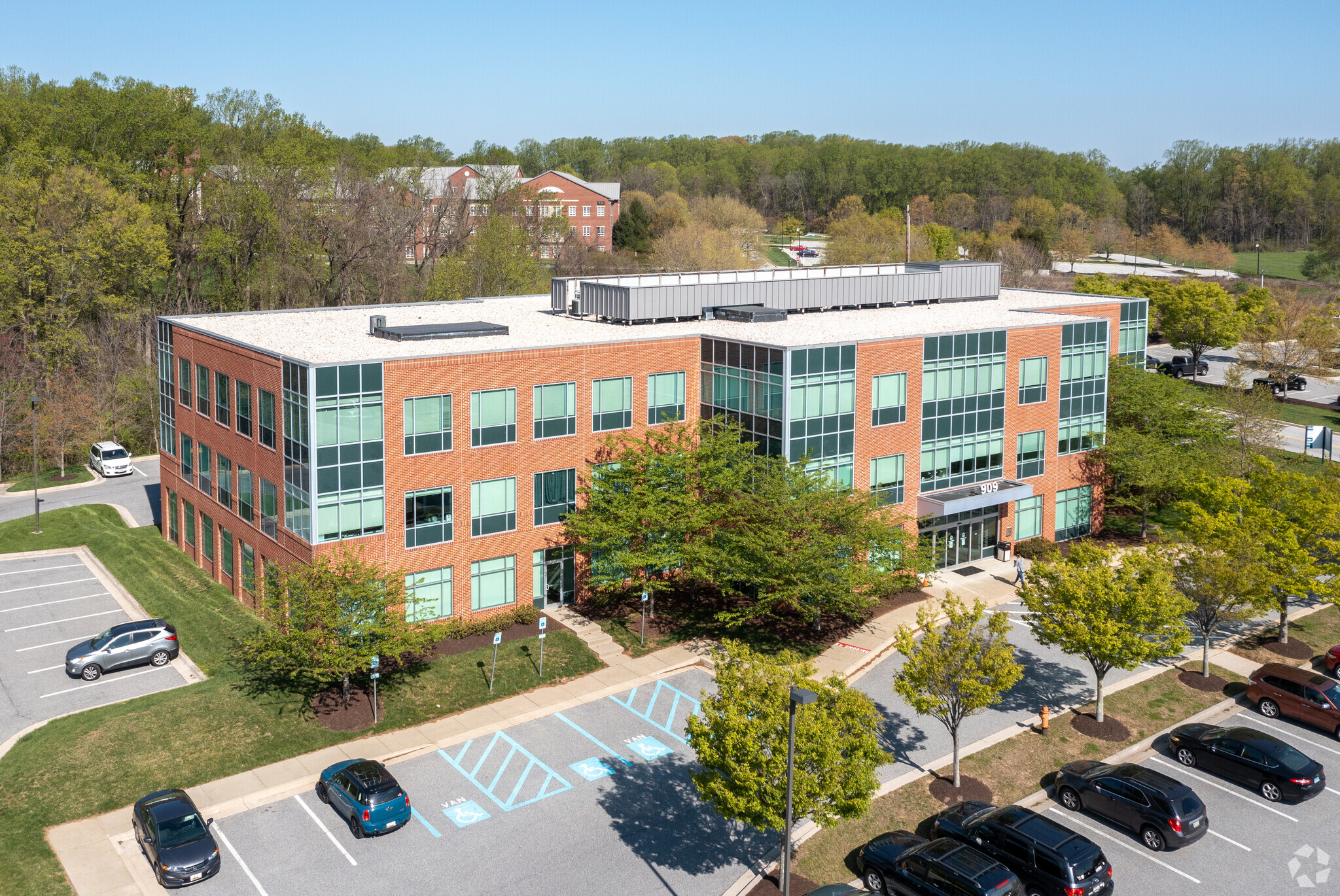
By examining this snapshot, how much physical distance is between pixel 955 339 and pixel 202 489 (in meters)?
33.6

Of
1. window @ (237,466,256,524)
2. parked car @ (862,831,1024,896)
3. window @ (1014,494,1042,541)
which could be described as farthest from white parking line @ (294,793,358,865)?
window @ (1014,494,1042,541)

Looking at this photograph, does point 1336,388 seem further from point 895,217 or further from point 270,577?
point 270,577

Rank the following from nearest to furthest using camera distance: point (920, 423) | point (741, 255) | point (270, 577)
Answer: point (270, 577) → point (920, 423) → point (741, 255)

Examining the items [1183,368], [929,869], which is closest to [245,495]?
[929,869]

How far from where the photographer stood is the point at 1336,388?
305ft

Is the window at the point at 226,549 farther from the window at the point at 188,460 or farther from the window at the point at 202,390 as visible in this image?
the window at the point at 202,390

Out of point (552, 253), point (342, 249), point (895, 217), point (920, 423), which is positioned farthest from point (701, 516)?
point (895, 217)

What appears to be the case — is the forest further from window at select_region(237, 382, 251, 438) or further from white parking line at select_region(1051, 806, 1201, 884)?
white parking line at select_region(1051, 806, 1201, 884)

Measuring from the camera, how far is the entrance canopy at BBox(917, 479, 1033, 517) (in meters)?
46.5

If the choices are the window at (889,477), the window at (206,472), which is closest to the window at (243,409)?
the window at (206,472)

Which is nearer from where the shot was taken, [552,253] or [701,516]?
[701,516]

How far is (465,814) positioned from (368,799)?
8.97ft

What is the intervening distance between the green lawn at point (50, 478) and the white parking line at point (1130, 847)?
5924cm

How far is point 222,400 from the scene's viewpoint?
44.6 meters
